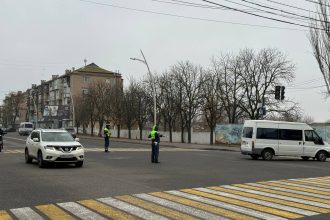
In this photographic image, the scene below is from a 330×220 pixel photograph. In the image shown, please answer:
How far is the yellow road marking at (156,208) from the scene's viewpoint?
8.17m

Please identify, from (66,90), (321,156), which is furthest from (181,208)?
(66,90)

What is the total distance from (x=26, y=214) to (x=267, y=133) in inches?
772

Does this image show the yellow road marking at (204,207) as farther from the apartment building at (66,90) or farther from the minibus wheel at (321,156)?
the apartment building at (66,90)

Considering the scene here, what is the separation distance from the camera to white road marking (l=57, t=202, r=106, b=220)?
8.05 m

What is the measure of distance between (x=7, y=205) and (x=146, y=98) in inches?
2286

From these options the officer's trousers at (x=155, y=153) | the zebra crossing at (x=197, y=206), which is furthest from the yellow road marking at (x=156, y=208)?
the officer's trousers at (x=155, y=153)

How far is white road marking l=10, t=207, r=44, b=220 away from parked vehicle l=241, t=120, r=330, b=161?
18.7 meters

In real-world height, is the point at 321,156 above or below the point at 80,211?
above

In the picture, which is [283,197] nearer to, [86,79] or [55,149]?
[55,149]

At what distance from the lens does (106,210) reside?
8727mm

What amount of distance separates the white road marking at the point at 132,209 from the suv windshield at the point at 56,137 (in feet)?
31.1

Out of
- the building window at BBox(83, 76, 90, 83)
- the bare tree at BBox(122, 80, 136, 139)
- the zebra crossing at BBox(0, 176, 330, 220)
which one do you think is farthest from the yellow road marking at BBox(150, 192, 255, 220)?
the building window at BBox(83, 76, 90, 83)

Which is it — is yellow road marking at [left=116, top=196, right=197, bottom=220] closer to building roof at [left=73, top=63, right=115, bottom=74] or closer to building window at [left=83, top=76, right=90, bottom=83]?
building window at [left=83, top=76, right=90, bottom=83]

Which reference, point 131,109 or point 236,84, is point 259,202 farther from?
point 131,109
